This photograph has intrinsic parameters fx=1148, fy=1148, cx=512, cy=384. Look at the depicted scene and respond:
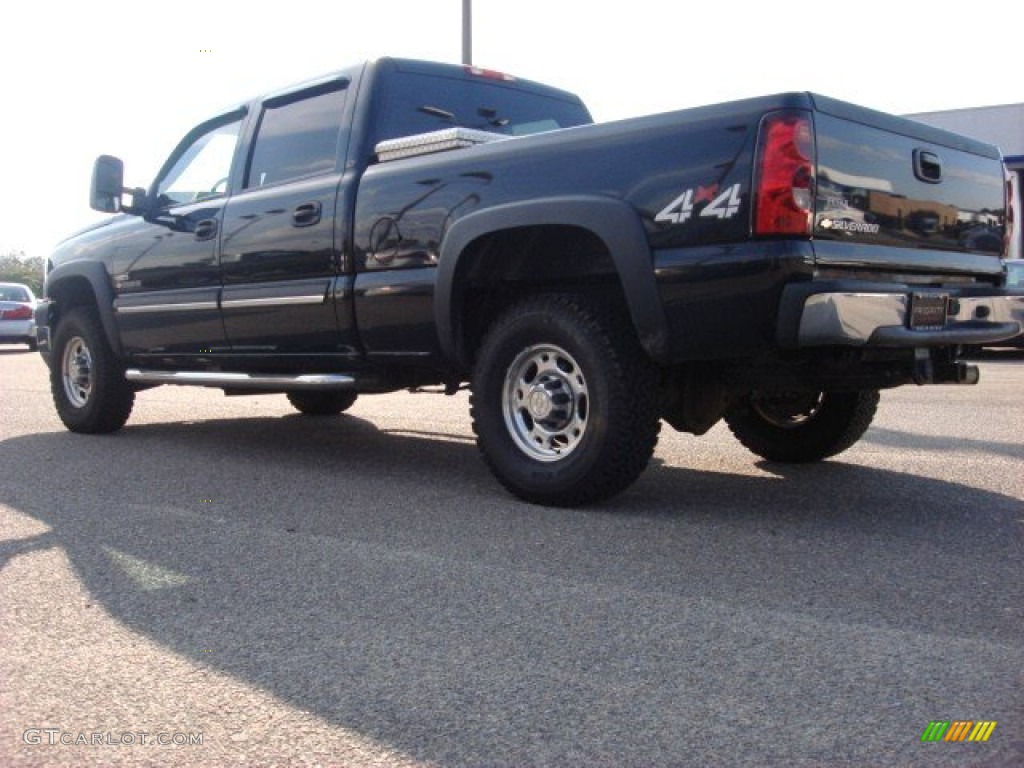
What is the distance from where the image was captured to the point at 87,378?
7898 mm

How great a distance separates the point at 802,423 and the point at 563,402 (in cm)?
180

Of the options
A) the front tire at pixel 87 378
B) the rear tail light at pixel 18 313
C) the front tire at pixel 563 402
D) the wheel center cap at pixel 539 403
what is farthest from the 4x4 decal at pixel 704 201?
the rear tail light at pixel 18 313

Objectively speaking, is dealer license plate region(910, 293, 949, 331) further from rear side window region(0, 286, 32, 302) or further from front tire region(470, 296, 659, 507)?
rear side window region(0, 286, 32, 302)

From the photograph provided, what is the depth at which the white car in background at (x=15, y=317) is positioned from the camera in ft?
76.0

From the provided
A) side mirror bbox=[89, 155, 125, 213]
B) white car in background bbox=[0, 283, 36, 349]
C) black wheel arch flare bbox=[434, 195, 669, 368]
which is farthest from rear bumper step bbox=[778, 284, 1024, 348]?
white car in background bbox=[0, 283, 36, 349]

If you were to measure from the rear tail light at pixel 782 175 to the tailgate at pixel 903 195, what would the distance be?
0.28 ft

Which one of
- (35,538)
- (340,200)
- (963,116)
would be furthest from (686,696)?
(963,116)

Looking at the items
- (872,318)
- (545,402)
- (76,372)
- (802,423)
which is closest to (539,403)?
(545,402)

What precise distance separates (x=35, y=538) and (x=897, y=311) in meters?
3.44

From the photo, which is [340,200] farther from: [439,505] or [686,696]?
[686,696]

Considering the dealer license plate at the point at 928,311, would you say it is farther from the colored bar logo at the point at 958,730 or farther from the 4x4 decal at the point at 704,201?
the colored bar logo at the point at 958,730

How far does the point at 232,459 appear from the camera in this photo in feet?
21.9

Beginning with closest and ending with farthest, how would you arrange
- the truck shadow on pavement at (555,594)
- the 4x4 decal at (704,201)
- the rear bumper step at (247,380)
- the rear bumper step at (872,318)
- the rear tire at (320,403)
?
the truck shadow on pavement at (555,594)
the rear bumper step at (872,318)
the 4x4 decal at (704,201)
the rear bumper step at (247,380)
the rear tire at (320,403)

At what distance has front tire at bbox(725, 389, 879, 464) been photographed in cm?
596
